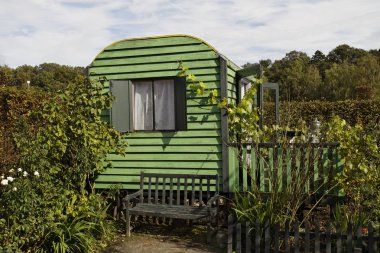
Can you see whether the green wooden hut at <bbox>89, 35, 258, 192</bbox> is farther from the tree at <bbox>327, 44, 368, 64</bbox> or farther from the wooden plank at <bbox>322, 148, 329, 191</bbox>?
the tree at <bbox>327, 44, 368, 64</bbox>

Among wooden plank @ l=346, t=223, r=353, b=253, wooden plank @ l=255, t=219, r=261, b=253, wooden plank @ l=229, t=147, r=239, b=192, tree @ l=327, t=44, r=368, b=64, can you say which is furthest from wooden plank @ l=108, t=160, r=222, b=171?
tree @ l=327, t=44, r=368, b=64

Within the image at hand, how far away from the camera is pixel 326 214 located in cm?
667

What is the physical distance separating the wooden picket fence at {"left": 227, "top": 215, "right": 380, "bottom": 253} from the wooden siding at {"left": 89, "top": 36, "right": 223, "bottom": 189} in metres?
1.78

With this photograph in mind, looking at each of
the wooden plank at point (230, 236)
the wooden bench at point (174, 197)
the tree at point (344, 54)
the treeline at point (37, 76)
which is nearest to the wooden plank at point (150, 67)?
the wooden bench at point (174, 197)

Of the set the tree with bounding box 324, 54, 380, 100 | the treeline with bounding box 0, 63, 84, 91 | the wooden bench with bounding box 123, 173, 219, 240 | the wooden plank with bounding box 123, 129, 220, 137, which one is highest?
the treeline with bounding box 0, 63, 84, 91

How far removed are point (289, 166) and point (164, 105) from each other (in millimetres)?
2712

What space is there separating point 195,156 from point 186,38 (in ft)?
7.46

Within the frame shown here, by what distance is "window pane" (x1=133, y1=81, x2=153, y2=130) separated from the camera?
7.36m

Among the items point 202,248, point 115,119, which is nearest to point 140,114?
point 115,119

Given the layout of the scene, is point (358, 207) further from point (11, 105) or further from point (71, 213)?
point (11, 105)

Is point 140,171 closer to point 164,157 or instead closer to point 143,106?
point 164,157

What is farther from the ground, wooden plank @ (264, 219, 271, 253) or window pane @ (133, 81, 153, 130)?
window pane @ (133, 81, 153, 130)

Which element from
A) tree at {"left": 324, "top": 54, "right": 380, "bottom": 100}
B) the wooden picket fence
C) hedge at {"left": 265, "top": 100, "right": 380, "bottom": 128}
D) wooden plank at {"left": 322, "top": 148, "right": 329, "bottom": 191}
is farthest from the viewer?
Result: tree at {"left": 324, "top": 54, "right": 380, "bottom": 100}

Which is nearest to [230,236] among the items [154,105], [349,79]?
[154,105]
